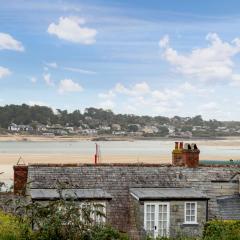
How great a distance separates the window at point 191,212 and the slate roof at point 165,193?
414mm

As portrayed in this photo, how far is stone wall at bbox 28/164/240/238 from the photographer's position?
89.5 feet

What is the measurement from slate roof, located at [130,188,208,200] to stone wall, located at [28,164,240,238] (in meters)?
0.53

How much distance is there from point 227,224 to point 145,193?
21.2ft

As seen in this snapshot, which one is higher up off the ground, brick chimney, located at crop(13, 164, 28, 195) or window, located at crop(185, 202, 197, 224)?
brick chimney, located at crop(13, 164, 28, 195)

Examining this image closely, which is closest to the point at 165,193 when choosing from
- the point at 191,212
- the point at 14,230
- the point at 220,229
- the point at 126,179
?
the point at 191,212

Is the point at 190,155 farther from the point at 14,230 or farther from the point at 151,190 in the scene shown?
the point at 14,230

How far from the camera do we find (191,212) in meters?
26.6

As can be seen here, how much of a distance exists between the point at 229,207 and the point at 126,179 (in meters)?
4.83

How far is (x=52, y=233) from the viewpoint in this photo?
13844mm

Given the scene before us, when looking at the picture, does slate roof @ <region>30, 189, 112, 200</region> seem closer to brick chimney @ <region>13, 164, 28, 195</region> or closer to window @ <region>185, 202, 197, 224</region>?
brick chimney @ <region>13, 164, 28, 195</region>

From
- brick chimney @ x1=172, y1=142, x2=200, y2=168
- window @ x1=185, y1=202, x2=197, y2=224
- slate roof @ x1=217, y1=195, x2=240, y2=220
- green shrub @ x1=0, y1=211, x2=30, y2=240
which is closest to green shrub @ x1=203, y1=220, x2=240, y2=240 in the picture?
window @ x1=185, y1=202, x2=197, y2=224

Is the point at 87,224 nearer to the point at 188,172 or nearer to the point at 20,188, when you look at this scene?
the point at 20,188

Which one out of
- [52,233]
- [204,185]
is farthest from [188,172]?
[52,233]

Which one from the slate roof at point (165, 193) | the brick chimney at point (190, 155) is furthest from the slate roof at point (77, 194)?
the brick chimney at point (190, 155)
